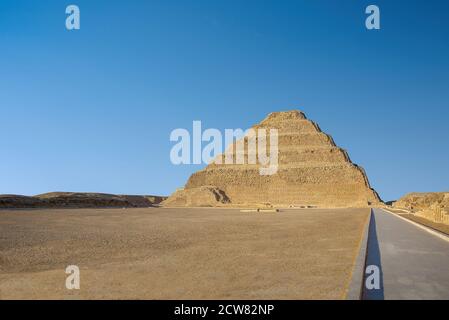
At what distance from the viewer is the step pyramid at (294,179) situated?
8631 cm

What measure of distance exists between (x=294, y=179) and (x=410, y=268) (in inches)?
3418

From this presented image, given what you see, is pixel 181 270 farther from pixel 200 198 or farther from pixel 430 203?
pixel 200 198

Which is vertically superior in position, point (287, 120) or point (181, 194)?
point (287, 120)

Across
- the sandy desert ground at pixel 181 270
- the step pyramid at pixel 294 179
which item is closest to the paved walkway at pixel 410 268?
the sandy desert ground at pixel 181 270

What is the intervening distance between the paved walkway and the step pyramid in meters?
71.7

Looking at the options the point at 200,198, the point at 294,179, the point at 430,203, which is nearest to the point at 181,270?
the point at 430,203

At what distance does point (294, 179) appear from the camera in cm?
9250

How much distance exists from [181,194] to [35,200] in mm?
46390

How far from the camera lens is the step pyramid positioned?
86.3 meters

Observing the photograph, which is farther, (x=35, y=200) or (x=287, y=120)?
(x=287, y=120)

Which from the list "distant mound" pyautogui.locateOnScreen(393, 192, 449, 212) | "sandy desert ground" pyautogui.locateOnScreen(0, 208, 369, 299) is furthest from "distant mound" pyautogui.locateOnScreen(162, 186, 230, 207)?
"sandy desert ground" pyautogui.locateOnScreen(0, 208, 369, 299)
